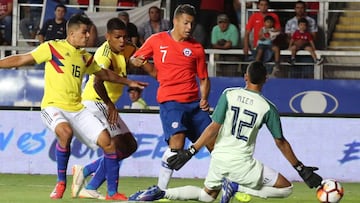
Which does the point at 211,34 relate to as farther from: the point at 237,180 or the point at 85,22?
the point at 237,180

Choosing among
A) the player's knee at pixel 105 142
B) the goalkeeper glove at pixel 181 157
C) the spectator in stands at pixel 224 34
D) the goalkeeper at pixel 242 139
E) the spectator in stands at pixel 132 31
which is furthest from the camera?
the spectator in stands at pixel 224 34

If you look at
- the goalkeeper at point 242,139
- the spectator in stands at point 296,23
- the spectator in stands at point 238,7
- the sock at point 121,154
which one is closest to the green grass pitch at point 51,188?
the sock at point 121,154

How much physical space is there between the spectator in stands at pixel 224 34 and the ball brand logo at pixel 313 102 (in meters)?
2.23

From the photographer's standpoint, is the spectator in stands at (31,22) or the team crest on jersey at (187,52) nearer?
the team crest on jersey at (187,52)

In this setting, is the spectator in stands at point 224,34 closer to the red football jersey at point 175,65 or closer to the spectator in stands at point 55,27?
the spectator in stands at point 55,27

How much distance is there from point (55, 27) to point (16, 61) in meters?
9.10

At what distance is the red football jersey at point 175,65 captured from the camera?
1392 centimetres

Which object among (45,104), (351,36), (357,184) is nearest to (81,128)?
(45,104)

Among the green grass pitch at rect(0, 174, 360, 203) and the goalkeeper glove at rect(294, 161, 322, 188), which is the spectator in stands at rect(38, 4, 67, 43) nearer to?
the green grass pitch at rect(0, 174, 360, 203)

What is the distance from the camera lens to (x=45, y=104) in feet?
44.4

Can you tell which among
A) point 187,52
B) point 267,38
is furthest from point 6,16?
point 187,52

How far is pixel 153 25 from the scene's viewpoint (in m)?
22.7

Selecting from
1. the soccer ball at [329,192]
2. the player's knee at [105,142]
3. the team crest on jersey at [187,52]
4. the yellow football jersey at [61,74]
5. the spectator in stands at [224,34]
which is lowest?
the soccer ball at [329,192]

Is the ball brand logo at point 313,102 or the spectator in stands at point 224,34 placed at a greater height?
the spectator in stands at point 224,34
